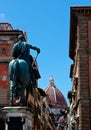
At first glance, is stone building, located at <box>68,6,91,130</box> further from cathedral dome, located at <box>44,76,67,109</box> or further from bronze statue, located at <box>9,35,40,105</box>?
cathedral dome, located at <box>44,76,67,109</box>

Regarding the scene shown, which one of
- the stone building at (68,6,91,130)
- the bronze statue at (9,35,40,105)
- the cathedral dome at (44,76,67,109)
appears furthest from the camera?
the cathedral dome at (44,76,67,109)

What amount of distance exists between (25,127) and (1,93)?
37.9 m

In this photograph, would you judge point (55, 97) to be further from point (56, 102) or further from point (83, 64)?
point (83, 64)

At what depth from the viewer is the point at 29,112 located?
17.5 metres

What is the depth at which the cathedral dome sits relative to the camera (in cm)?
17075

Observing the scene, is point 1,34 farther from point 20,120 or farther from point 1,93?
point 20,120

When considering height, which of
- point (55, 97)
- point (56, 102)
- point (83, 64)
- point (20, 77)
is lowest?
point (56, 102)

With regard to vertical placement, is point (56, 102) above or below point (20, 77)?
below

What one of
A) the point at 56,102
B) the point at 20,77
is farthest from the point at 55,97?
the point at 20,77

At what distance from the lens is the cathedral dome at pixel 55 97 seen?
171 meters

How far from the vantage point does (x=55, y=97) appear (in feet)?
564

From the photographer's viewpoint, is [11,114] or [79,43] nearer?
[11,114]

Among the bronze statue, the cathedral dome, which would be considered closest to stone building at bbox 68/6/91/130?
the bronze statue

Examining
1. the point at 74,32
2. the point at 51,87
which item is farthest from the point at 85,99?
the point at 51,87
